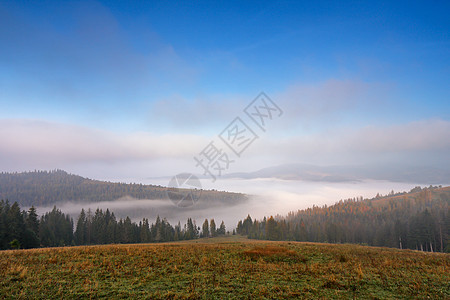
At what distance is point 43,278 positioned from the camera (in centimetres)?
1309

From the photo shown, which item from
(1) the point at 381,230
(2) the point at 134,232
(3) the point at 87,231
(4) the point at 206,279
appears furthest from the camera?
(1) the point at 381,230

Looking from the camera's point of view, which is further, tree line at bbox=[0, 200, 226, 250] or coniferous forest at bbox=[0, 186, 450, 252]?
tree line at bbox=[0, 200, 226, 250]

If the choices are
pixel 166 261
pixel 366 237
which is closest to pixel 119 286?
pixel 166 261

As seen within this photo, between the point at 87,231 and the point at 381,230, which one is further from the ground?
the point at 87,231

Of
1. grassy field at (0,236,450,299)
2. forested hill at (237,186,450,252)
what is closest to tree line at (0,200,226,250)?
forested hill at (237,186,450,252)

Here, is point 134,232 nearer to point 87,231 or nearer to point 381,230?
point 87,231

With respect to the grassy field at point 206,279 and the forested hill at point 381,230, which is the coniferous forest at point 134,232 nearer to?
the forested hill at point 381,230

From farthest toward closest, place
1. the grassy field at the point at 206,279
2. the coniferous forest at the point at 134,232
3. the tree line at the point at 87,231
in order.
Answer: the tree line at the point at 87,231, the coniferous forest at the point at 134,232, the grassy field at the point at 206,279

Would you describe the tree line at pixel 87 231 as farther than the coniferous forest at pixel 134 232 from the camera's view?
Yes

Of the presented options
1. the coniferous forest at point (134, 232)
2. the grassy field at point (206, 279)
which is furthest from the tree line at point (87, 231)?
the grassy field at point (206, 279)

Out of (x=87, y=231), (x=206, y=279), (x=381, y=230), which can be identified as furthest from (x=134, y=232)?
(x=381, y=230)

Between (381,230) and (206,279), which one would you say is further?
(381,230)

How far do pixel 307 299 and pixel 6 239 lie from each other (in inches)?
2506

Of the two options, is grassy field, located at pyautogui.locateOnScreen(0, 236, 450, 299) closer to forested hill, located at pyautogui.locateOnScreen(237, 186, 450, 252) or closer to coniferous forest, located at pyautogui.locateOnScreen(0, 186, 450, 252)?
coniferous forest, located at pyautogui.locateOnScreen(0, 186, 450, 252)
